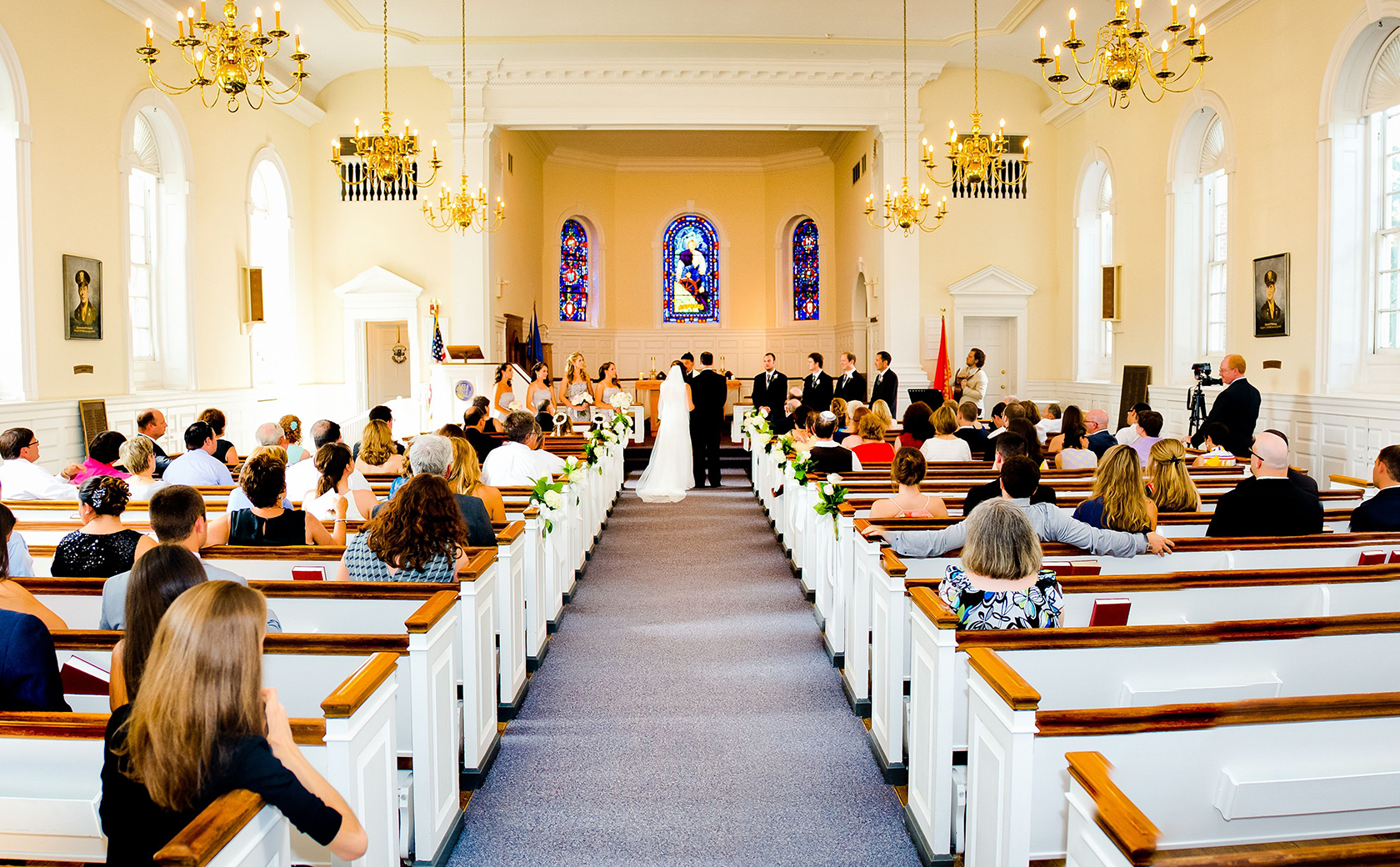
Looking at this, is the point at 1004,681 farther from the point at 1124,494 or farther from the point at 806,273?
the point at 806,273

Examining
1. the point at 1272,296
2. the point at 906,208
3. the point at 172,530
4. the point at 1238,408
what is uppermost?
the point at 906,208

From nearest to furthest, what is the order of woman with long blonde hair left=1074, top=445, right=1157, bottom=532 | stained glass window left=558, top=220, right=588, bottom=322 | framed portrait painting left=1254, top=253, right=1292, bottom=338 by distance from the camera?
woman with long blonde hair left=1074, top=445, right=1157, bottom=532, framed portrait painting left=1254, top=253, right=1292, bottom=338, stained glass window left=558, top=220, right=588, bottom=322

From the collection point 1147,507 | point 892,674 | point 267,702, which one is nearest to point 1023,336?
point 1147,507

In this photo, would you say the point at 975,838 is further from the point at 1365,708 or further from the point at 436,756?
the point at 436,756

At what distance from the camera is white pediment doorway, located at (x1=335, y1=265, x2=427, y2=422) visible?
13.8 meters

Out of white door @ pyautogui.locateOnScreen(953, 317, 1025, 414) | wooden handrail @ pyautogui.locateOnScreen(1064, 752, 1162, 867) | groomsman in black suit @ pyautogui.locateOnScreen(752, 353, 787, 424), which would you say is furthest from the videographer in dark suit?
wooden handrail @ pyautogui.locateOnScreen(1064, 752, 1162, 867)

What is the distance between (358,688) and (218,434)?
478 cm

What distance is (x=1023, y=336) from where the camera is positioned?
14273 millimetres

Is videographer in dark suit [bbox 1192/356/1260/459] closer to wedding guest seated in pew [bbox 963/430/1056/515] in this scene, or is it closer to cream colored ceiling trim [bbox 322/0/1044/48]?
wedding guest seated in pew [bbox 963/430/1056/515]

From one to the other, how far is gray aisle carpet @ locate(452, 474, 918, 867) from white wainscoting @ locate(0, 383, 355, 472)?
5306 mm

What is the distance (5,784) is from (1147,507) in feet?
12.6

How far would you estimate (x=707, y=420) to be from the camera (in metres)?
10.8

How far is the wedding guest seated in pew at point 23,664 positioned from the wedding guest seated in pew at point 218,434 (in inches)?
154

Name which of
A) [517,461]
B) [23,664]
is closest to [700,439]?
[517,461]
